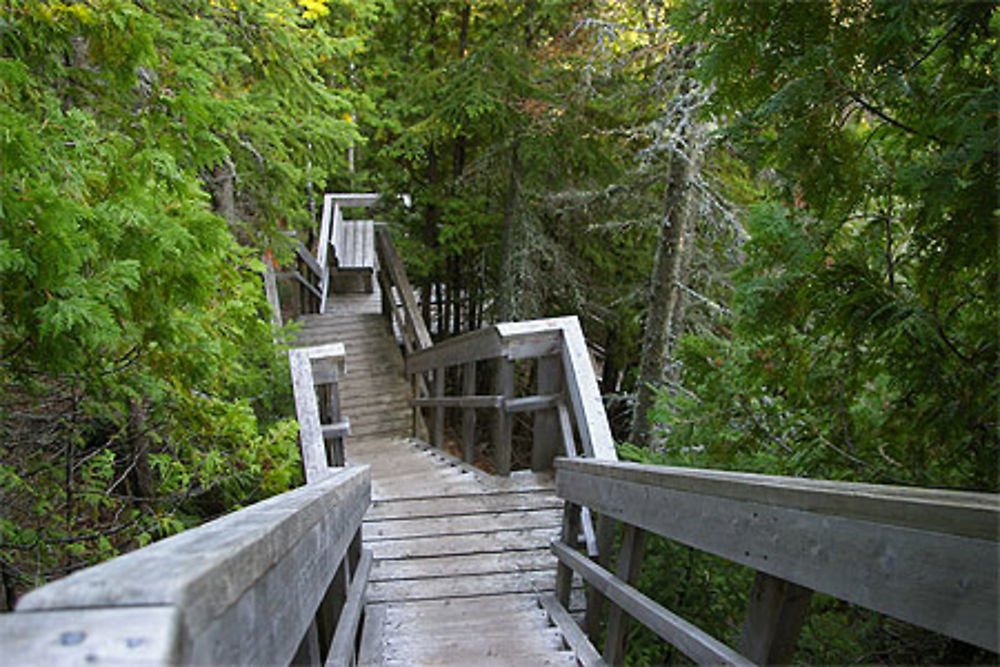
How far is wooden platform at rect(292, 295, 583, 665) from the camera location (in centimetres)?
313

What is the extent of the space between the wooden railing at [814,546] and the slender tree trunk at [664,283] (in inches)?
163

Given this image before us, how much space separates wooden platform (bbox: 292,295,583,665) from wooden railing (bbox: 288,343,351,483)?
1.61ft

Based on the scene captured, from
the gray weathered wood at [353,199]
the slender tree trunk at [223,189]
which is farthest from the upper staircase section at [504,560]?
the gray weathered wood at [353,199]

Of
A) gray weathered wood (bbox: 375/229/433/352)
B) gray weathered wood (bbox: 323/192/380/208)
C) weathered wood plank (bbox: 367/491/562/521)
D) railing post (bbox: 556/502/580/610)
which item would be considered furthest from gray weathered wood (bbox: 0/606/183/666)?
gray weathered wood (bbox: 323/192/380/208)

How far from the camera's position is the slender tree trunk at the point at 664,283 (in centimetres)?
659

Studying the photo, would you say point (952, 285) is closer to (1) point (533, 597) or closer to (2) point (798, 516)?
(2) point (798, 516)

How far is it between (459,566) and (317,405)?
2038mm

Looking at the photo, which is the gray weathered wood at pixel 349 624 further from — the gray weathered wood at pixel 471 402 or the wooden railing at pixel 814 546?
the gray weathered wood at pixel 471 402

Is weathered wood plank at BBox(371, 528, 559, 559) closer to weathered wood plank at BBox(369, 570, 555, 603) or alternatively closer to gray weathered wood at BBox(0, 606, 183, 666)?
weathered wood plank at BBox(369, 570, 555, 603)

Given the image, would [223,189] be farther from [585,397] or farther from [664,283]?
[585,397]

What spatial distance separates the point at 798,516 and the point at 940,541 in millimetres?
372

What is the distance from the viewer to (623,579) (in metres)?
2.64

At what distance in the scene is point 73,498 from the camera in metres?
3.44

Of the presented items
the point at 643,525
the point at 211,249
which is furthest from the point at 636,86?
the point at 643,525
